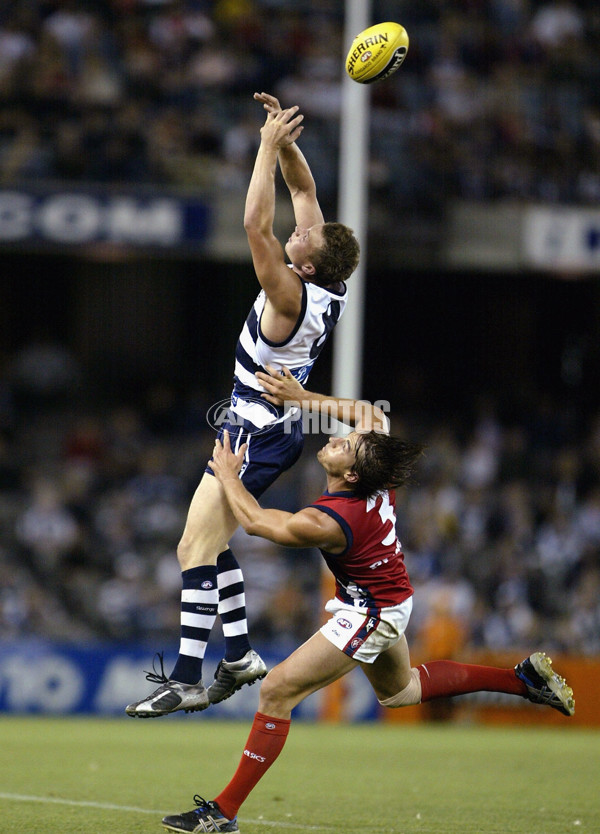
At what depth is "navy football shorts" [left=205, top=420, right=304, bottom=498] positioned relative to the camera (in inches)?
283

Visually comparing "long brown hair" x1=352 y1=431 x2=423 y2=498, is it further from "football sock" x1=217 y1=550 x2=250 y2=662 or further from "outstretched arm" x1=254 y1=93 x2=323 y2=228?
"outstretched arm" x1=254 y1=93 x2=323 y2=228

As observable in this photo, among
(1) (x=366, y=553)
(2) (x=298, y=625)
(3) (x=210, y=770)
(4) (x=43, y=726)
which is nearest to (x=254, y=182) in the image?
(1) (x=366, y=553)

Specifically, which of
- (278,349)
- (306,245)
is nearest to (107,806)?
(278,349)

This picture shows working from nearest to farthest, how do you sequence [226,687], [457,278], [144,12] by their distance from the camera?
[226,687] < [144,12] < [457,278]

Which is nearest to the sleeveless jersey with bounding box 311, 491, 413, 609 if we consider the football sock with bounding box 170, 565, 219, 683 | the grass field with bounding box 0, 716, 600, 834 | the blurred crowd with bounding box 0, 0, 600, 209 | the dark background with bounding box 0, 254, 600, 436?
the football sock with bounding box 170, 565, 219, 683

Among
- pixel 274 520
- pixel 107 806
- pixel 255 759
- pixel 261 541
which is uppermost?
pixel 274 520

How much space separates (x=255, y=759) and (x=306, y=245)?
2654 mm

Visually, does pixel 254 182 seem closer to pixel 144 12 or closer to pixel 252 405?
pixel 252 405

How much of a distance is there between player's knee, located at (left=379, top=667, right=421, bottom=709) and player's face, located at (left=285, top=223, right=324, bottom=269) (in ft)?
7.64

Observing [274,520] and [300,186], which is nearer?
[274,520]

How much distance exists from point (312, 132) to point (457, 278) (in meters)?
4.41

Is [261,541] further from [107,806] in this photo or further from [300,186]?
[300,186]

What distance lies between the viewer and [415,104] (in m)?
17.8

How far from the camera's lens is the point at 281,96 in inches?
681
